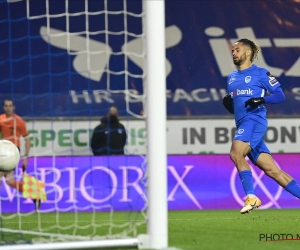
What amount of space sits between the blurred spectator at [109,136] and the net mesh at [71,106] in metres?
0.14

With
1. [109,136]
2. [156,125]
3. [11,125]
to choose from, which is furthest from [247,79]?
[11,125]

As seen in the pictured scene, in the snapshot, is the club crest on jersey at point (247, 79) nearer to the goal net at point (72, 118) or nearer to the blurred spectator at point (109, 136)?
the goal net at point (72, 118)

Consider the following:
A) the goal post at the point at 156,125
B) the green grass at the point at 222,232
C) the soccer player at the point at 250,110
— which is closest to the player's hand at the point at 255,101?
the soccer player at the point at 250,110

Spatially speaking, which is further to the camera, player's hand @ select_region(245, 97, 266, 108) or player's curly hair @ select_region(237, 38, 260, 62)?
player's curly hair @ select_region(237, 38, 260, 62)

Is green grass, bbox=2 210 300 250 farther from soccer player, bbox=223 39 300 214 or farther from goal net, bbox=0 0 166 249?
goal net, bbox=0 0 166 249

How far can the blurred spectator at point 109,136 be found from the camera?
11250mm

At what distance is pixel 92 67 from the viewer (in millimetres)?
13008

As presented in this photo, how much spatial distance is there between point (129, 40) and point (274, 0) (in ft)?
7.99

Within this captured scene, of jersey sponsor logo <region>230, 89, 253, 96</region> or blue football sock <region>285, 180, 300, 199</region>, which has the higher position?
jersey sponsor logo <region>230, 89, 253, 96</region>

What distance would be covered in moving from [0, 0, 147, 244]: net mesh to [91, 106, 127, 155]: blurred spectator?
14 cm

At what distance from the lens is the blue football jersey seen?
790cm

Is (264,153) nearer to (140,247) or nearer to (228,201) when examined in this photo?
(140,247)

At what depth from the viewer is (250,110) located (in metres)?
7.88
